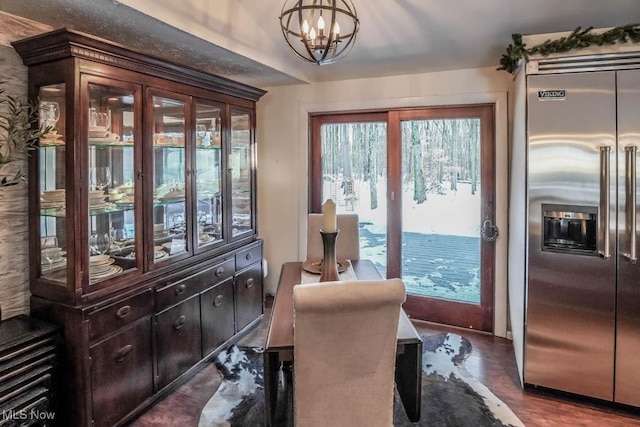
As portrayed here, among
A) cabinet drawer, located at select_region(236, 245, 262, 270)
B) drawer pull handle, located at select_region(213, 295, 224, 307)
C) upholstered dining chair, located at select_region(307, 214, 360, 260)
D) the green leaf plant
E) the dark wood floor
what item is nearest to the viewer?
the green leaf plant

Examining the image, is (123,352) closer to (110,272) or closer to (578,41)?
(110,272)

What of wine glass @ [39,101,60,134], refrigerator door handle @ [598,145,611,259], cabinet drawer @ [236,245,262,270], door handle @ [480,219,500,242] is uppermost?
wine glass @ [39,101,60,134]

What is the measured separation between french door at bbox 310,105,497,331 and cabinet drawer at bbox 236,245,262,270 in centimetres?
106

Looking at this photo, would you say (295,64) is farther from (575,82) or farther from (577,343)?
(577,343)

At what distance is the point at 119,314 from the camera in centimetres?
230

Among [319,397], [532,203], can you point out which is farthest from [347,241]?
[319,397]

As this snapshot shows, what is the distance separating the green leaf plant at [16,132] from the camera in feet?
6.84

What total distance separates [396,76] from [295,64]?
97 cm

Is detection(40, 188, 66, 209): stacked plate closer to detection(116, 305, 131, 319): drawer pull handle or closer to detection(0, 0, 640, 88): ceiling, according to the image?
detection(116, 305, 131, 319): drawer pull handle

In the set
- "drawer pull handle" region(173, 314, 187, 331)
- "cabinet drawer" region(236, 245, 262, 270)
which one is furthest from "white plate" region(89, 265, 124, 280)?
"cabinet drawer" region(236, 245, 262, 270)

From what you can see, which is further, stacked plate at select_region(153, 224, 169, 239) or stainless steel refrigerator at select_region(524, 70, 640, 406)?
stacked plate at select_region(153, 224, 169, 239)

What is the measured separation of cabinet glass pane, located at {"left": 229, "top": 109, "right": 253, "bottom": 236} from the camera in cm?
345

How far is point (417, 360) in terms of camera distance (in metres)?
1.96

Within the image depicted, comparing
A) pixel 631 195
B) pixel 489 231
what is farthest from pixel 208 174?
pixel 631 195
